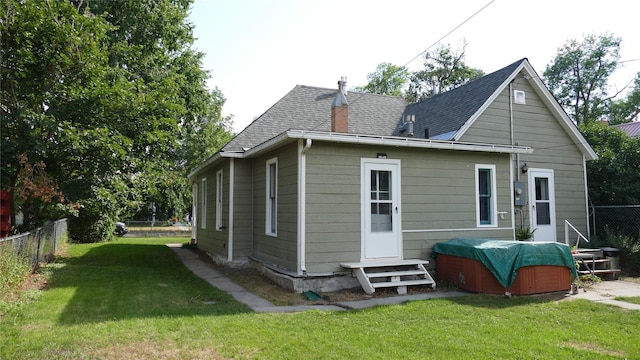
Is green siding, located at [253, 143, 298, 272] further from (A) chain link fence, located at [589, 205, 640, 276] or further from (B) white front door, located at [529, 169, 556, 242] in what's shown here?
(A) chain link fence, located at [589, 205, 640, 276]

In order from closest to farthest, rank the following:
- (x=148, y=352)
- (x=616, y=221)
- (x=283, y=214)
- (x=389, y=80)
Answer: (x=148, y=352) → (x=283, y=214) → (x=616, y=221) → (x=389, y=80)

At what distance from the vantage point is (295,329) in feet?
18.1

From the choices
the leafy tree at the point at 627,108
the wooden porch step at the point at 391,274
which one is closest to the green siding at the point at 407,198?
the wooden porch step at the point at 391,274

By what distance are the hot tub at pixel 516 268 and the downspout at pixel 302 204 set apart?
10.5 feet

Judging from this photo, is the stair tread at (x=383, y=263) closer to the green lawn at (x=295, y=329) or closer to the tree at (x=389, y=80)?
the green lawn at (x=295, y=329)

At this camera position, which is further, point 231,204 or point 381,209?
point 231,204

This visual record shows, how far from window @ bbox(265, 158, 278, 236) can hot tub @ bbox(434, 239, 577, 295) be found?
4.27m

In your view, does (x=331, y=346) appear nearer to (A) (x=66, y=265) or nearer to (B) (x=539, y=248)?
(B) (x=539, y=248)

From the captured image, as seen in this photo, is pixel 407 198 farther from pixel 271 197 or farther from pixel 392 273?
pixel 271 197

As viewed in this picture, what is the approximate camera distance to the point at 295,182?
8.44 m

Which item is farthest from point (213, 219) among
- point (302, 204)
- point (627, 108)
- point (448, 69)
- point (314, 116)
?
point (627, 108)

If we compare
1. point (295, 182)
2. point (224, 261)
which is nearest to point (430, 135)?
point (295, 182)

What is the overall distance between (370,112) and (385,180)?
5.57 m

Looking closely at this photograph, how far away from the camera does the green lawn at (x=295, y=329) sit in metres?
4.61
